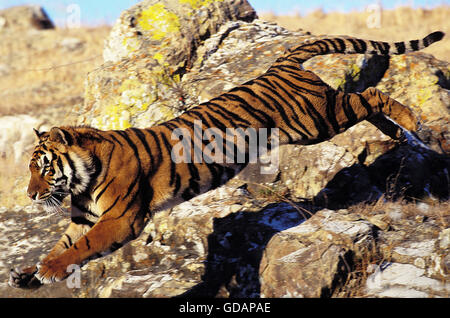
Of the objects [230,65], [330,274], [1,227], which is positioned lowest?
[330,274]

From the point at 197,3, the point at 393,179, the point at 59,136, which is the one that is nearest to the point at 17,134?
the point at 197,3

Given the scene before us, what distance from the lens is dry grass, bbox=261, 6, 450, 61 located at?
1341cm

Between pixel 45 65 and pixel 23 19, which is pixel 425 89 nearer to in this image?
pixel 45 65

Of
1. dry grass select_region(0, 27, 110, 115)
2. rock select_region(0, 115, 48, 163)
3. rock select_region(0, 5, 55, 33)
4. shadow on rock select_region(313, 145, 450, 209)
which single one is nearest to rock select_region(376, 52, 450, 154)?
shadow on rock select_region(313, 145, 450, 209)

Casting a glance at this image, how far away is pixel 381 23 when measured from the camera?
49.5 feet

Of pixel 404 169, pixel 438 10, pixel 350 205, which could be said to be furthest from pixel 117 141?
pixel 438 10

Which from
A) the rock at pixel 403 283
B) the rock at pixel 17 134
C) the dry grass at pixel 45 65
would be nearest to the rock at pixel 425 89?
the rock at pixel 403 283

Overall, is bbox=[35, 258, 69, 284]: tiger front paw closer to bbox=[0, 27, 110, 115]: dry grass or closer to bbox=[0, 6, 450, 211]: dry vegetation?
bbox=[0, 6, 450, 211]: dry vegetation

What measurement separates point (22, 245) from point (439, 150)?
5.08 metres

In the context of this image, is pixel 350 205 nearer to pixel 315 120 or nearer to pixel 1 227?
pixel 315 120

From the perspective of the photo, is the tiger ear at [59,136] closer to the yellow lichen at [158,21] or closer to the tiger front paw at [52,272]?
the tiger front paw at [52,272]

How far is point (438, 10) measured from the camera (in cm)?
1503

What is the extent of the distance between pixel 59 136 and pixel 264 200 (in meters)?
2.52

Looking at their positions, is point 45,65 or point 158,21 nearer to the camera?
A: point 158,21
